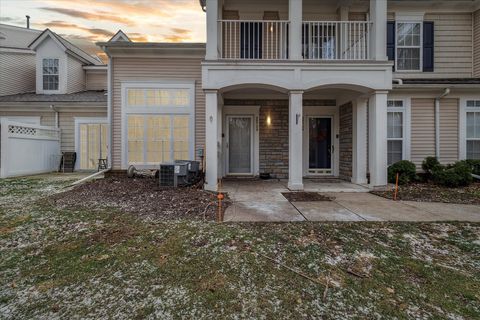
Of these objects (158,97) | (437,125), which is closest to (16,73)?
(158,97)

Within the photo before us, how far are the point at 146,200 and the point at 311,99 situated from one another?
6.77 metres

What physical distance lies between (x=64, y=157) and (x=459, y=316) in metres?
13.2

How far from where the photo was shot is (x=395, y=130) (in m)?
8.74

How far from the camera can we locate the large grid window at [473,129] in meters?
8.67

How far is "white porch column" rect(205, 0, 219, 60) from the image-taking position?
672 cm

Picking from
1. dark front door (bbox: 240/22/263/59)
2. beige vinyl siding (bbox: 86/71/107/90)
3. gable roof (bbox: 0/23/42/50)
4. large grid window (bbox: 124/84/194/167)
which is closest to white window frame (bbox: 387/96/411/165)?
dark front door (bbox: 240/22/263/59)

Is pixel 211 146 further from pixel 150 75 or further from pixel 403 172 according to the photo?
pixel 403 172

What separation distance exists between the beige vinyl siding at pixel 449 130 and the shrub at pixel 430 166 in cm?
98

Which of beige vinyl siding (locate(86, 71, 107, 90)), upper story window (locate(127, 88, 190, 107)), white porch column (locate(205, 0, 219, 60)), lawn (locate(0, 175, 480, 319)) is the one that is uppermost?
beige vinyl siding (locate(86, 71, 107, 90))

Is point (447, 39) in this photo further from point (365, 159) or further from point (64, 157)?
point (64, 157)

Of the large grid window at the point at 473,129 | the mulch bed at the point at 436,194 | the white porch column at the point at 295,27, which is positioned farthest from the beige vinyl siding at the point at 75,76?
the large grid window at the point at 473,129

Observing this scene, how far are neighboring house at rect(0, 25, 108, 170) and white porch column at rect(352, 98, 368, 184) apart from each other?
10028 mm

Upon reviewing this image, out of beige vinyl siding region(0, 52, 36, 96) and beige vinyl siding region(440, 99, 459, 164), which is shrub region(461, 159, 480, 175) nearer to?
beige vinyl siding region(440, 99, 459, 164)

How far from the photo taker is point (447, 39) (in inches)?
370
